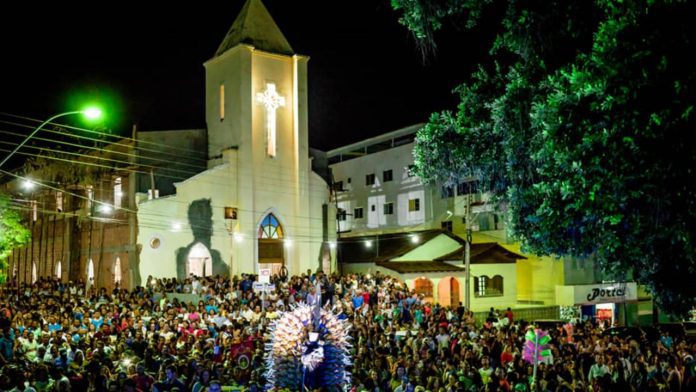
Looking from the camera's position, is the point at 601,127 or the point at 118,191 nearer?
the point at 601,127

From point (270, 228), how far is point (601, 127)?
95.6ft

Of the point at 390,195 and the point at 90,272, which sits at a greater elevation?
the point at 390,195

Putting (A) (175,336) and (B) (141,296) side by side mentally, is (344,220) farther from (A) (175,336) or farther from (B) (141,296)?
(A) (175,336)

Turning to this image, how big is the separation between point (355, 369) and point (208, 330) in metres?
6.30

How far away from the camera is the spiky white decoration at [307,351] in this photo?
10180 millimetres

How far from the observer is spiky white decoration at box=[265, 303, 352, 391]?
1018 cm

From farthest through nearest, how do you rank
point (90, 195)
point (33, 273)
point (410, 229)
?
point (33, 273) → point (410, 229) → point (90, 195)

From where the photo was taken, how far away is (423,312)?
2312cm

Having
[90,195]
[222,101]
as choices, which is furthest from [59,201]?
[222,101]

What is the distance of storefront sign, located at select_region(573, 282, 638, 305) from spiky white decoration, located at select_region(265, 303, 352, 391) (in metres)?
23.6

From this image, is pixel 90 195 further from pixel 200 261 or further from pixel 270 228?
pixel 270 228

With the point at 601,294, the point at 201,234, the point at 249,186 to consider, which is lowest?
the point at 601,294

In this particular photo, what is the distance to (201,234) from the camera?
32.3 m

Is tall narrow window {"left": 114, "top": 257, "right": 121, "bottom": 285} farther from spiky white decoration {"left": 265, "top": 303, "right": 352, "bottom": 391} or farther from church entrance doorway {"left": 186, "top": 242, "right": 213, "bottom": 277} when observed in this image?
spiky white decoration {"left": 265, "top": 303, "right": 352, "bottom": 391}
